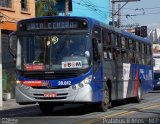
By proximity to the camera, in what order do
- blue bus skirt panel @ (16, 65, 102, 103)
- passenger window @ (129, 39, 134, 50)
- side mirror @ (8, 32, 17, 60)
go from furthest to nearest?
passenger window @ (129, 39, 134, 50) < side mirror @ (8, 32, 17, 60) < blue bus skirt panel @ (16, 65, 102, 103)

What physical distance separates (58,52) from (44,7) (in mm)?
23692

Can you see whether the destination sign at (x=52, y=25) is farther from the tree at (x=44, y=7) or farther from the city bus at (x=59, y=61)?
the tree at (x=44, y=7)

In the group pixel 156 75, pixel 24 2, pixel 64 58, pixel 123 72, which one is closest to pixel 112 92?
pixel 123 72

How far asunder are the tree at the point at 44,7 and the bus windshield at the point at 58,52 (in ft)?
73.0

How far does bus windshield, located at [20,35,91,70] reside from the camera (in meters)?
17.1

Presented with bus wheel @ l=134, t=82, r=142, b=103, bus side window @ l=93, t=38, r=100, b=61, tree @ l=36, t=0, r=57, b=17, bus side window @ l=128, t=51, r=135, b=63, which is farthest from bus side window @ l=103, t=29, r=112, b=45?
tree @ l=36, t=0, r=57, b=17

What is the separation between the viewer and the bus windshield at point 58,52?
17.1 metres

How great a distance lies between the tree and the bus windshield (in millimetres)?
22253

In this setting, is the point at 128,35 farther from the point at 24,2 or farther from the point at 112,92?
the point at 24,2

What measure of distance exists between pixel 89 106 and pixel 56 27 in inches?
225

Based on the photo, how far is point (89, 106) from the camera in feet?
73.1

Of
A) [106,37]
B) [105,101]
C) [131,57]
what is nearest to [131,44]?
[131,57]

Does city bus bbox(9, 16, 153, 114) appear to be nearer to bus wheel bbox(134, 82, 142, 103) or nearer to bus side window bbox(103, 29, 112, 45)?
bus side window bbox(103, 29, 112, 45)

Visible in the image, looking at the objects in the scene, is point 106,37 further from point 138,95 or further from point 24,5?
point 24,5
